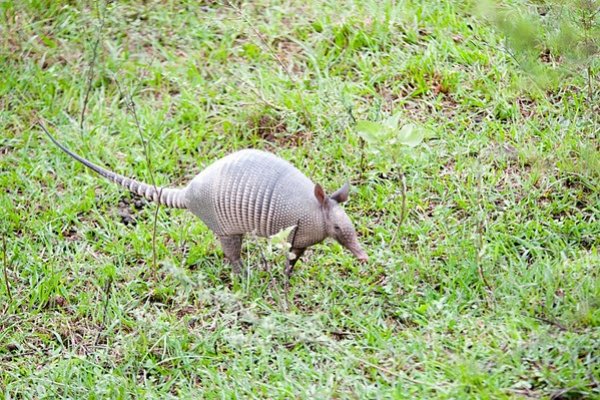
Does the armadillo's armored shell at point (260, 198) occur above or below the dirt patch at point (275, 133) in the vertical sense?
above

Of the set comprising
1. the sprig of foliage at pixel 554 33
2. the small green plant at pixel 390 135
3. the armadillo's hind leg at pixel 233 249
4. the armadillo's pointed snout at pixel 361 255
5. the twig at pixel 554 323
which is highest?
the sprig of foliage at pixel 554 33

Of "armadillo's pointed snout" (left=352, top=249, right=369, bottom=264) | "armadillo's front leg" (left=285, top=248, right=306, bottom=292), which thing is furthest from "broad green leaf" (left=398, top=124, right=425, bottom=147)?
"armadillo's front leg" (left=285, top=248, right=306, bottom=292)

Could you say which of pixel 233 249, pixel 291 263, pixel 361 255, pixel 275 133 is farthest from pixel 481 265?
pixel 275 133

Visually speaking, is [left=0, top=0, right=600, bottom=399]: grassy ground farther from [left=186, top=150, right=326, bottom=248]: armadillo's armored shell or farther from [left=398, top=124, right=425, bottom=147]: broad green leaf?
[left=398, top=124, right=425, bottom=147]: broad green leaf

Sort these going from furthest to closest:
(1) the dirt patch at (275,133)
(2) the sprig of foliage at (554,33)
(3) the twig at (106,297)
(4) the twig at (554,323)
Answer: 1. (1) the dirt patch at (275,133)
2. (3) the twig at (106,297)
3. (4) the twig at (554,323)
4. (2) the sprig of foliage at (554,33)

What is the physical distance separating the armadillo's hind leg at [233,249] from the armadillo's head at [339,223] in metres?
0.55

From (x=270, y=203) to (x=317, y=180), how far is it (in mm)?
1028

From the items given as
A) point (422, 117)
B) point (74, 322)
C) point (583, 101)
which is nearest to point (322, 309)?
point (74, 322)

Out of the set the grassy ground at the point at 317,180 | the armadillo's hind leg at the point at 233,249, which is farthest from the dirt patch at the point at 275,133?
the armadillo's hind leg at the point at 233,249

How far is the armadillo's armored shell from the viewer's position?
5227 millimetres

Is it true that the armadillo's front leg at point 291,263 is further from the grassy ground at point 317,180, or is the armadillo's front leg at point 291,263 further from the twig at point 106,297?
the twig at point 106,297

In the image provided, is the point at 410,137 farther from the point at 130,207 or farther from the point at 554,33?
the point at 130,207

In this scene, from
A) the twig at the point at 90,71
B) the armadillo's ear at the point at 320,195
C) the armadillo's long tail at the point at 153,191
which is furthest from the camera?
the twig at the point at 90,71

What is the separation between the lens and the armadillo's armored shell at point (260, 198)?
5227 mm
